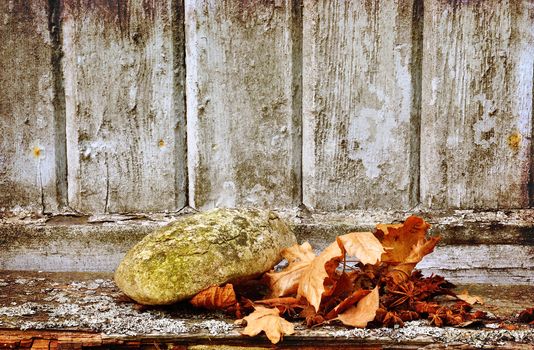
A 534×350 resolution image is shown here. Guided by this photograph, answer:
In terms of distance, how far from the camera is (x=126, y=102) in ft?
6.41

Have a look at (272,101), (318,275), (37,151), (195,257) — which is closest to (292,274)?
(318,275)

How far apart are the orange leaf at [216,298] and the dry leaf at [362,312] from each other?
26 cm

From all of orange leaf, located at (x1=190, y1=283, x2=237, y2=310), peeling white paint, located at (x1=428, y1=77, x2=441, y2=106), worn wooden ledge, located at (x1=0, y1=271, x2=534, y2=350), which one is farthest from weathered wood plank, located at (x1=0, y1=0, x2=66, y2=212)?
peeling white paint, located at (x1=428, y1=77, x2=441, y2=106)

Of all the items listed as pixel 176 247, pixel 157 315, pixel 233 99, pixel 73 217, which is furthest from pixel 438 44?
pixel 73 217

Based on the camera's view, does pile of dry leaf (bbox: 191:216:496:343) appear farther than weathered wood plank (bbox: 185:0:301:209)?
No

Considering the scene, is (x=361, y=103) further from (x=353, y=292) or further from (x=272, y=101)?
(x=353, y=292)

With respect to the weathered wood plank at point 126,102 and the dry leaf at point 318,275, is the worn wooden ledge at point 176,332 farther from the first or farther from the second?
the weathered wood plank at point 126,102

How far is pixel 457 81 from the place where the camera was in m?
1.89

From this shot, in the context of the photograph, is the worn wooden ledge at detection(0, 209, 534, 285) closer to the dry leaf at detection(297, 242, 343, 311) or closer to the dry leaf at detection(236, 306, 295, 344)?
the dry leaf at detection(297, 242, 343, 311)

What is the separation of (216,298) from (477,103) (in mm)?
1012

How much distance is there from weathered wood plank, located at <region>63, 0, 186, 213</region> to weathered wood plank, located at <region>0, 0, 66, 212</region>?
2.4 inches

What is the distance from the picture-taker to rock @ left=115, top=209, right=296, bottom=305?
1.46 metres

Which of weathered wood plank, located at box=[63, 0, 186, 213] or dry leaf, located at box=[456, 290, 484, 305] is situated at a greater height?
weathered wood plank, located at box=[63, 0, 186, 213]

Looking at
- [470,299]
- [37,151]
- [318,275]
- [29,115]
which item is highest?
Result: [29,115]
